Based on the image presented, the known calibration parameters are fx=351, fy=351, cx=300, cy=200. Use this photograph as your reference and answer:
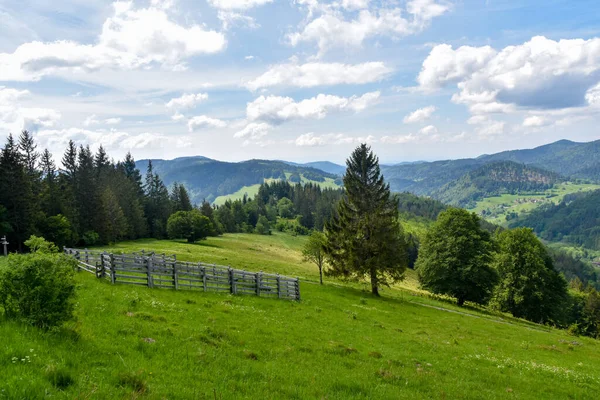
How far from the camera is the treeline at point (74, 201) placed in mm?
53406

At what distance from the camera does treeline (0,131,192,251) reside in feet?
175

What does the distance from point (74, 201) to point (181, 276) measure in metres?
59.3

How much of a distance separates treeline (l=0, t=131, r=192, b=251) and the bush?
5115 cm

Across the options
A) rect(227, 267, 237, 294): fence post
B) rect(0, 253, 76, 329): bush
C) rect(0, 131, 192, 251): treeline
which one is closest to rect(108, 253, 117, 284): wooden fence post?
rect(227, 267, 237, 294): fence post

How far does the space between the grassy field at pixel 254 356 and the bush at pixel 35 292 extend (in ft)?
1.64

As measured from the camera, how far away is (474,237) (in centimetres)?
4881

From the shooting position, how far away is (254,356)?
12.6m

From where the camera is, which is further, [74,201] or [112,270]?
[74,201]

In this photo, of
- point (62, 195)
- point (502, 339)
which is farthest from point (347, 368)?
point (62, 195)

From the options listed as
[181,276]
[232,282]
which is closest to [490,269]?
[232,282]

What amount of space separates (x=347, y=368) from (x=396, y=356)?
444 cm

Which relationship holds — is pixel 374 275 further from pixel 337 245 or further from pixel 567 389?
pixel 567 389

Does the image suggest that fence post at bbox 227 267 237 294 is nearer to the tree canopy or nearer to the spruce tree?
the spruce tree

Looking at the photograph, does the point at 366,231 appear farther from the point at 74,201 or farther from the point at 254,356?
the point at 74,201
